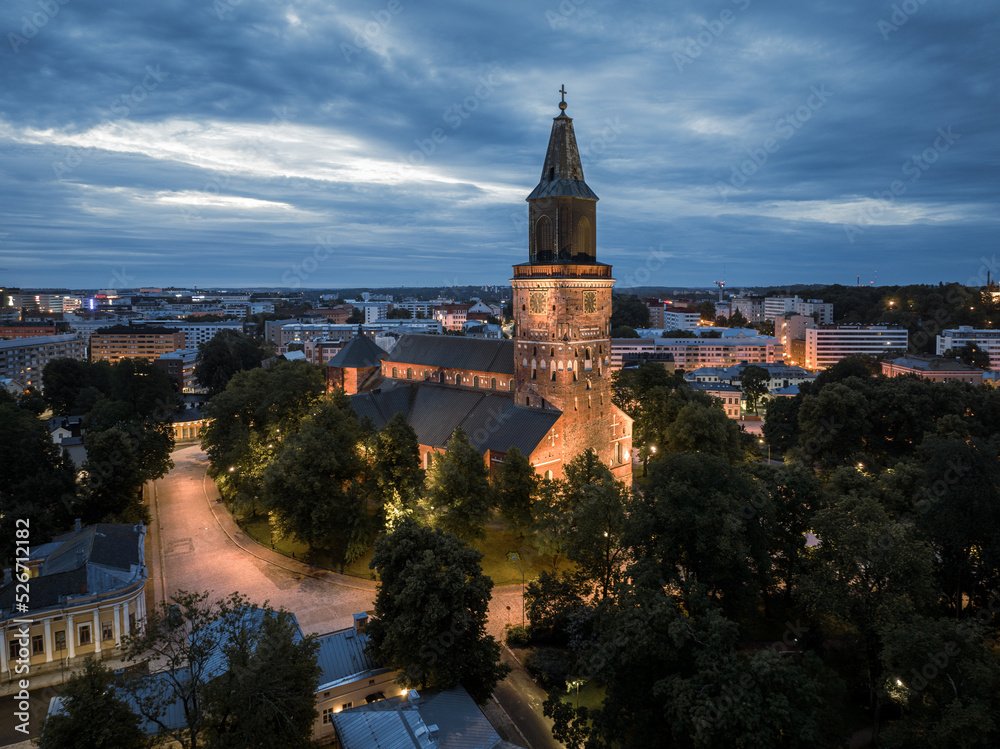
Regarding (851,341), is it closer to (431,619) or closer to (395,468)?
(395,468)

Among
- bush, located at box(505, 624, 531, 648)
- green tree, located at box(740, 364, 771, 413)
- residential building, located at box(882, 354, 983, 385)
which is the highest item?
residential building, located at box(882, 354, 983, 385)

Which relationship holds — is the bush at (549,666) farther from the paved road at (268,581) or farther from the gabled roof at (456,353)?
the gabled roof at (456,353)

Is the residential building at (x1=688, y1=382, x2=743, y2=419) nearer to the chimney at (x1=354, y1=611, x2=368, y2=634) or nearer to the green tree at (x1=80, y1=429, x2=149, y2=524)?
the green tree at (x1=80, y1=429, x2=149, y2=524)

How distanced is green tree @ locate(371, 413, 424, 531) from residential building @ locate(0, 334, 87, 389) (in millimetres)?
103434

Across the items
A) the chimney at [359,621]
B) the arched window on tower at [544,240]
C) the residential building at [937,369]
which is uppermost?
the arched window on tower at [544,240]

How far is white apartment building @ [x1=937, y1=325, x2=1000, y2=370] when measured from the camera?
A: 119706mm

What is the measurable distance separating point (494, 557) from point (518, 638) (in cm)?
940

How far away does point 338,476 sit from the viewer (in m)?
41.7

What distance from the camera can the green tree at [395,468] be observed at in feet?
131

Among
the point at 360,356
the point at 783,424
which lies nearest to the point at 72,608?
the point at 360,356

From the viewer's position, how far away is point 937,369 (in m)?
95.2

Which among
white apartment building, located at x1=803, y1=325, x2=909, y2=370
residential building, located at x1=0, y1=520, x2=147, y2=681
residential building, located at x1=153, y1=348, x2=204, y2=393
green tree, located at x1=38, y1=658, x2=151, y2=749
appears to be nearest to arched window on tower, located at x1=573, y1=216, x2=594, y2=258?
residential building, located at x1=0, y1=520, x2=147, y2=681

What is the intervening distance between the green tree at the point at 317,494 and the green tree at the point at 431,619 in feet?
41.6

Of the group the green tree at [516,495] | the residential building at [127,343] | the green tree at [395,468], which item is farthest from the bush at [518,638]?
the residential building at [127,343]
